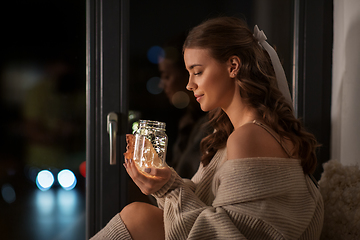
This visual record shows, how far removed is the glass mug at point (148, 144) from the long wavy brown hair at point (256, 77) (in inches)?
12.1

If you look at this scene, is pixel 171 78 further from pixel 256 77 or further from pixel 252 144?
pixel 252 144

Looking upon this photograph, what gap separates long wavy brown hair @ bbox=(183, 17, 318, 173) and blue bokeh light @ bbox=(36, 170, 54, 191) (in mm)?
988

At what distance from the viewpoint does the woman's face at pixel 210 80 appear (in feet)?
3.65

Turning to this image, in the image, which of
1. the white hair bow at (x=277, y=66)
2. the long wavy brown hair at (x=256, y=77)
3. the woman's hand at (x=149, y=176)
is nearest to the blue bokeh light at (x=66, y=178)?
the woman's hand at (x=149, y=176)

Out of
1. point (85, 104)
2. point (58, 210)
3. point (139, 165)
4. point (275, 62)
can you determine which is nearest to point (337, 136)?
point (275, 62)

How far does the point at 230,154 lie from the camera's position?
97cm

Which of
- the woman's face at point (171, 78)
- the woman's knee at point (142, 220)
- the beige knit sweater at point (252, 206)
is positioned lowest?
the woman's knee at point (142, 220)

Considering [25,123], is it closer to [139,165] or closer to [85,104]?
[85,104]

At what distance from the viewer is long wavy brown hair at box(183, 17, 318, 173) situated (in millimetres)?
1064

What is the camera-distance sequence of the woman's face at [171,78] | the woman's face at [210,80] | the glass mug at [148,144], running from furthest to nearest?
the woman's face at [171,78] → the woman's face at [210,80] → the glass mug at [148,144]

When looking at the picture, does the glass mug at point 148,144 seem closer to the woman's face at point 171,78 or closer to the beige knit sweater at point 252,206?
the beige knit sweater at point 252,206

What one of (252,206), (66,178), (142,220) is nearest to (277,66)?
(252,206)

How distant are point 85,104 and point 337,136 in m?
1.18

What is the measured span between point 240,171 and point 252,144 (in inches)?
3.5
